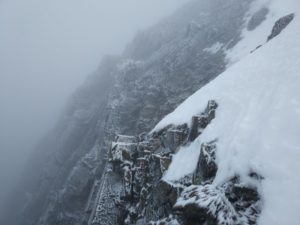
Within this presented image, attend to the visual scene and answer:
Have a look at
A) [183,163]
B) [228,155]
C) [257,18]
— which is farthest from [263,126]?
[257,18]

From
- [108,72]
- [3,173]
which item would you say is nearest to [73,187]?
[108,72]

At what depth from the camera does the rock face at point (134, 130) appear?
1480cm

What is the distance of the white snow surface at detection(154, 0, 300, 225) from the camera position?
25.3ft

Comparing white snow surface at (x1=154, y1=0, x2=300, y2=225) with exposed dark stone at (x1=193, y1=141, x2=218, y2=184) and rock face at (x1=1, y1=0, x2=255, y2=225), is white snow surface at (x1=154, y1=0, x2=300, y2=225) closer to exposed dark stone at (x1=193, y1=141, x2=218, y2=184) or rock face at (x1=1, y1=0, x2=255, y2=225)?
exposed dark stone at (x1=193, y1=141, x2=218, y2=184)

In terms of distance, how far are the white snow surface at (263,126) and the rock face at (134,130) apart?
118cm

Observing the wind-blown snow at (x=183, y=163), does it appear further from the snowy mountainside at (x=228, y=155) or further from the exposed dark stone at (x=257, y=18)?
the exposed dark stone at (x=257, y=18)

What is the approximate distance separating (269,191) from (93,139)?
36.7 metres

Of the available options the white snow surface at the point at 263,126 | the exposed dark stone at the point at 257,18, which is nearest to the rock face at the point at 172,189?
the white snow surface at the point at 263,126

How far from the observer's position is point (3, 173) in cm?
10900

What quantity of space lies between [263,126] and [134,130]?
25.4 metres

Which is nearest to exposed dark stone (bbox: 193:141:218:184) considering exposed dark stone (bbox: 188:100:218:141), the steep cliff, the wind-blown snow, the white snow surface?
the white snow surface

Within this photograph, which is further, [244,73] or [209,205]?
[244,73]

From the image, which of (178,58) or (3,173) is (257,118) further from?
(3,173)

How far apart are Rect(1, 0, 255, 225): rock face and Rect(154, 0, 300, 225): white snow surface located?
118cm
